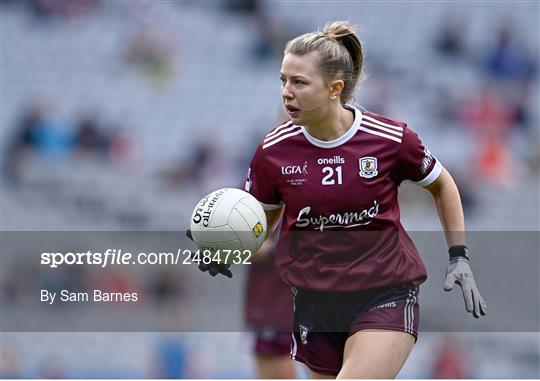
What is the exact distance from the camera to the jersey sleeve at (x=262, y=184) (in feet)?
15.6

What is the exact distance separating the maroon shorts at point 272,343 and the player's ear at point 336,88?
2106 mm

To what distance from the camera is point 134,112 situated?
13.6 m

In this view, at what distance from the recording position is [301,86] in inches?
180

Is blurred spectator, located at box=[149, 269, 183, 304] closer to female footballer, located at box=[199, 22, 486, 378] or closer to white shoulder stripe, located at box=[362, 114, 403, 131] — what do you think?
female footballer, located at box=[199, 22, 486, 378]

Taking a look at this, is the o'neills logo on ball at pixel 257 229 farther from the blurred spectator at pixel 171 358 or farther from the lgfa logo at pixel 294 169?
the blurred spectator at pixel 171 358

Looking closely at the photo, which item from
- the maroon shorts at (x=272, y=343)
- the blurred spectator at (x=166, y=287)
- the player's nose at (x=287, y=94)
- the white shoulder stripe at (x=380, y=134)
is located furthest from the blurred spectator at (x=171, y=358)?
the player's nose at (x=287, y=94)

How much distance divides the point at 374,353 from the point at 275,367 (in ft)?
7.04

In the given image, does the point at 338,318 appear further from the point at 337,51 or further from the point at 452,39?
the point at 452,39

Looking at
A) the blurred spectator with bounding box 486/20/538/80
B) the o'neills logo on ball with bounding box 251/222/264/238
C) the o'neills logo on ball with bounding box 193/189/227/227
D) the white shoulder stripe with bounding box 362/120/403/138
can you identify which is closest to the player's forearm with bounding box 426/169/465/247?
the white shoulder stripe with bounding box 362/120/403/138

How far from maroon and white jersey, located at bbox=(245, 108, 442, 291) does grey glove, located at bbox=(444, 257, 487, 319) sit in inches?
5.5

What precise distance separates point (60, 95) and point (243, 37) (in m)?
2.46

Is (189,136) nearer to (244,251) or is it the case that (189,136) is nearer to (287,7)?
(287,7)

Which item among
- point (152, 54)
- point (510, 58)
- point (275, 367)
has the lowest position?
point (275, 367)

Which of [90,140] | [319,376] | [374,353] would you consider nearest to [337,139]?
[374,353]
